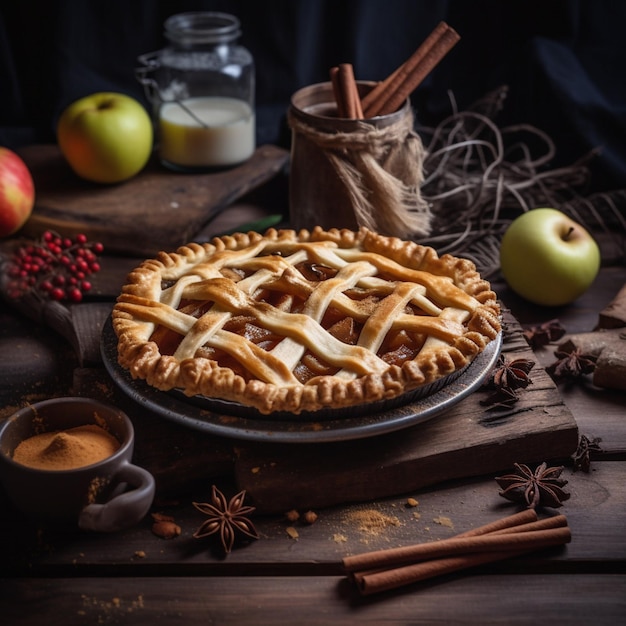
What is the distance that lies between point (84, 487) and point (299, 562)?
0.38 m

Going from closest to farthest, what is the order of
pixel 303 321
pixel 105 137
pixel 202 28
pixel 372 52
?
pixel 303 321, pixel 105 137, pixel 202 28, pixel 372 52

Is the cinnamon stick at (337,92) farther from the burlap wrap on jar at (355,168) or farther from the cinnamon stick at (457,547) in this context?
the cinnamon stick at (457,547)

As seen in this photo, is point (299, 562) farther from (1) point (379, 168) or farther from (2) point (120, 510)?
(1) point (379, 168)

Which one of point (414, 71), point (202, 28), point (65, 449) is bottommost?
point (65, 449)

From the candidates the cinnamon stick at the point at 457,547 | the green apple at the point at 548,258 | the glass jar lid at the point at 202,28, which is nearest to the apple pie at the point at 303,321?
the cinnamon stick at the point at 457,547

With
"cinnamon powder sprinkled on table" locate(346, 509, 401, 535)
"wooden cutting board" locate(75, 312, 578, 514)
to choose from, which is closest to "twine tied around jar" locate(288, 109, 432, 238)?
"wooden cutting board" locate(75, 312, 578, 514)

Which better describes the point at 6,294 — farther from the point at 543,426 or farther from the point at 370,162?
the point at 543,426

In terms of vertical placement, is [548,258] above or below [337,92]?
below

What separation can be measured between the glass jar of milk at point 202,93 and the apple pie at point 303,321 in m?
0.82

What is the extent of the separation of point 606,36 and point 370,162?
3.92ft

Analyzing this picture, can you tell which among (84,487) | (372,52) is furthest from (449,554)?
(372,52)

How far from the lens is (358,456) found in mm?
1641

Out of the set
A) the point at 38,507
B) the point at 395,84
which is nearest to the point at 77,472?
the point at 38,507

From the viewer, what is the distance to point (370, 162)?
2279mm
